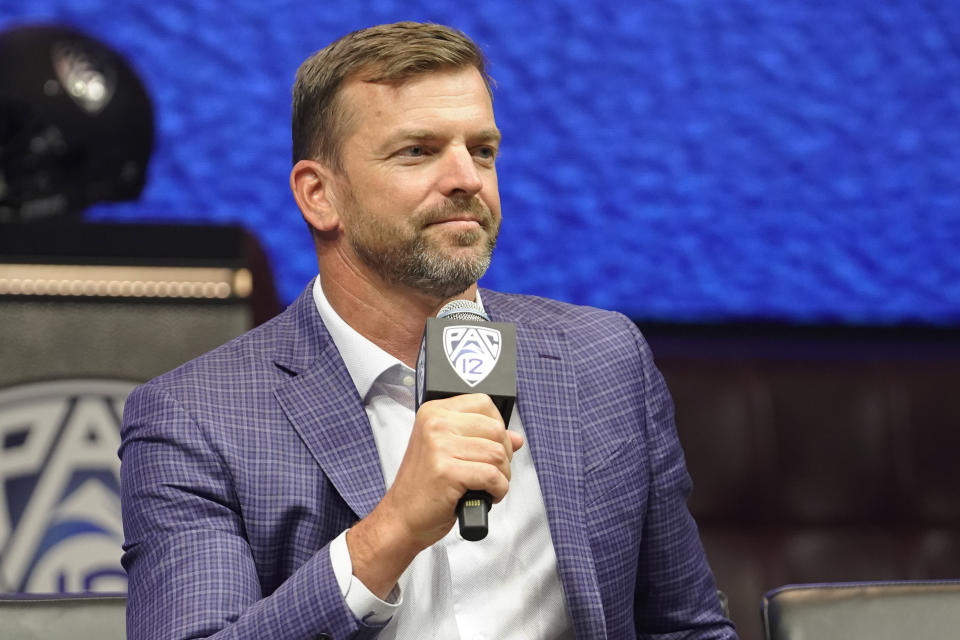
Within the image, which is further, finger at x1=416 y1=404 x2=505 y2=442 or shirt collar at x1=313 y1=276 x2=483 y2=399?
shirt collar at x1=313 y1=276 x2=483 y2=399

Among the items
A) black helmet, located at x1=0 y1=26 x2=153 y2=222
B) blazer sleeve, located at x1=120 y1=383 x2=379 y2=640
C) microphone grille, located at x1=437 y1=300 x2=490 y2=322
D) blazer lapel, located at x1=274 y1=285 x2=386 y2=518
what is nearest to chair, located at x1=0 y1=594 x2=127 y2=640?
blazer sleeve, located at x1=120 y1=383 x2=379 y2=640

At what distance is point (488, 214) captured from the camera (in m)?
1.30

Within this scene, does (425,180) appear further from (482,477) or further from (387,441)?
(482,477)

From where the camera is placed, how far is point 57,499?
5.83 feet

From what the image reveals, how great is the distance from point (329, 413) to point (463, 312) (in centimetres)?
27

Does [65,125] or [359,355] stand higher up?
[65,125]

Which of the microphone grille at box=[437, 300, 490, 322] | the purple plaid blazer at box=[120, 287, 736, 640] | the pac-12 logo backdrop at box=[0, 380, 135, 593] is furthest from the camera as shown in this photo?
the pac-12 logo backdrop at box=[0, 380, 135, 593]

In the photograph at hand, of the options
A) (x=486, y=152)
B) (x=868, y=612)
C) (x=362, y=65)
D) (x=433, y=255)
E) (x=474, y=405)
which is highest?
(x=362, y=65)

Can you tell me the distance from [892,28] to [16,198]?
2.06 meters

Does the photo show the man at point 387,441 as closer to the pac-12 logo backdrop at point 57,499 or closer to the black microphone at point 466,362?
the black microphone at point 466,362

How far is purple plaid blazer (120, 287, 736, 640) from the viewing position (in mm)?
1135

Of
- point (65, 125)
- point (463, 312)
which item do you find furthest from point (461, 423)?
point (65, 125)

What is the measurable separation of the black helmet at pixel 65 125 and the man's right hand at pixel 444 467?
134 cm

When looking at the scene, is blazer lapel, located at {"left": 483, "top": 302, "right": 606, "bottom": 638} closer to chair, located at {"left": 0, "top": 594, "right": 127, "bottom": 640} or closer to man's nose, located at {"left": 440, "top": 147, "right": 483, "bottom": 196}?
man's nose, located at {"left": 440, "top": 147, "right": 483, "bottom": 196}
